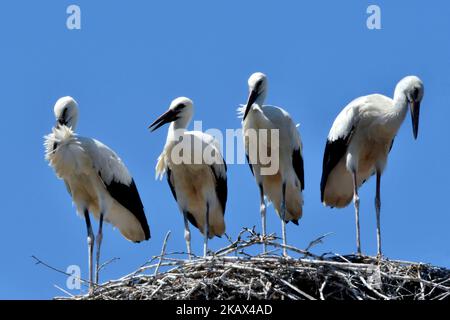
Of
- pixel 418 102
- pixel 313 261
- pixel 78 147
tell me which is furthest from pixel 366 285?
pixel 78 147

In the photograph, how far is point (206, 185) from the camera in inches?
468

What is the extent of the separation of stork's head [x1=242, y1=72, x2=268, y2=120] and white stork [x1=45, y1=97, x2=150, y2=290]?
1.12 m

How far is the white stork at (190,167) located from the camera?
11.7 meters

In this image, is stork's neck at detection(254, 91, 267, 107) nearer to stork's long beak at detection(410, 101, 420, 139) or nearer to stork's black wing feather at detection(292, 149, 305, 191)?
stork's black wing feather at detection(292, 149, 305, 191)

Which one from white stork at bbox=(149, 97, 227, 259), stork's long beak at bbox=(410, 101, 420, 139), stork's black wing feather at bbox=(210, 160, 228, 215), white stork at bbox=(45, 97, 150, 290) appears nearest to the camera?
stork's long beak at bbox=(410, 101, 420, 139)

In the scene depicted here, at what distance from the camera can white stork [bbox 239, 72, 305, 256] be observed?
11.8 metres

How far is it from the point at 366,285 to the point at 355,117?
238cm

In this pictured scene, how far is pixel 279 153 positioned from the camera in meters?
11.9

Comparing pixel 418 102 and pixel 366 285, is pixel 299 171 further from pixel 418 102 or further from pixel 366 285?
pixel 366 285

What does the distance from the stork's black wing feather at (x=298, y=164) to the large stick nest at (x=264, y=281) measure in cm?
213

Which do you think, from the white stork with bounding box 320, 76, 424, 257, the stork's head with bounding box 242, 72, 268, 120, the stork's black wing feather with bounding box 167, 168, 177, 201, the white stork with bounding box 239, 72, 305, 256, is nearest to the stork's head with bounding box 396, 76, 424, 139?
the white stork with bounding box 320, 76, 424, 257

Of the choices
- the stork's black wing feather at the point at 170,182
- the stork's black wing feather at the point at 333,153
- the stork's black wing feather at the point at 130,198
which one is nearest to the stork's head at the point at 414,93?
the stork's black wing feather at the point at 333,153

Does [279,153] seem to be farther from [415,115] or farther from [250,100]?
[415,115]

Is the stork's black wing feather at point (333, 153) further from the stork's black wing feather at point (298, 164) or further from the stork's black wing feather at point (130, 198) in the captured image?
the stork's black wing feather at point (130, 198)
